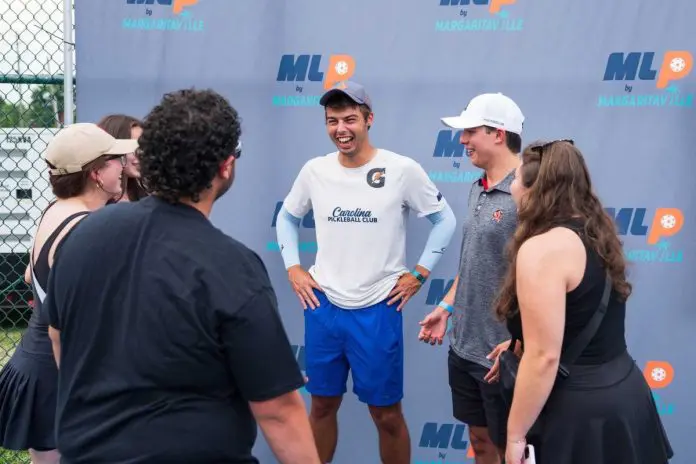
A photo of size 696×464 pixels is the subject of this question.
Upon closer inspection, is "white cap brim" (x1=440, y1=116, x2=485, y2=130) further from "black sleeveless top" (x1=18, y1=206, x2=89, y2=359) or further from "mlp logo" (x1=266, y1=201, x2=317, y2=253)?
"black sleeveless top" (x1=18, y1=206, x2=89, y2=359)

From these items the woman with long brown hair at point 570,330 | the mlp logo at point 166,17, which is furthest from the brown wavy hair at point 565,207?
the mlp logo at point 166,17

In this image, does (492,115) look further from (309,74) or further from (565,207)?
(309,74)

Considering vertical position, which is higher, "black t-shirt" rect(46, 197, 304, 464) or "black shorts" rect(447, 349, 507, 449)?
"black t-shirt" rect(46, 197, 304, 464)

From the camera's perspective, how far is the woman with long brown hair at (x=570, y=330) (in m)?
1.71

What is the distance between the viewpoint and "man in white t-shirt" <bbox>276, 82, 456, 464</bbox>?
2.95 metres

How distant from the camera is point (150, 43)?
349 cm

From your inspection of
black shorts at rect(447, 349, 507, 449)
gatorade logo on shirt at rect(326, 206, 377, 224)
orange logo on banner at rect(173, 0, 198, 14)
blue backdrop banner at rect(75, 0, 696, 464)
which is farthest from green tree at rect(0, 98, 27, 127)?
black shorts at rect(447, 349, 507, 449)

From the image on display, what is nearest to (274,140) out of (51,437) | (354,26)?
(354,26)

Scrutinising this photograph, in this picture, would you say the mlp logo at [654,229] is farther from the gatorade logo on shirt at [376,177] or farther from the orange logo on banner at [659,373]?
the gatorade logo on shirt at [376,177]

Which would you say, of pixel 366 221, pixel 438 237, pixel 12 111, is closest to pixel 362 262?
pixel 366 221

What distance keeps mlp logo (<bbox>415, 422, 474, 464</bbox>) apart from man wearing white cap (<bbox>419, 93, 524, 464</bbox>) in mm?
634

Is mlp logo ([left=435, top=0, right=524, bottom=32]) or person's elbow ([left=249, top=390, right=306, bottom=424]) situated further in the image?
mlp logo ([left=435, top=0, right=524, bottom=32])

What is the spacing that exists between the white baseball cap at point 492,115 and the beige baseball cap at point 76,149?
1.32m

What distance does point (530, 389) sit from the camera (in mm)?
1771
